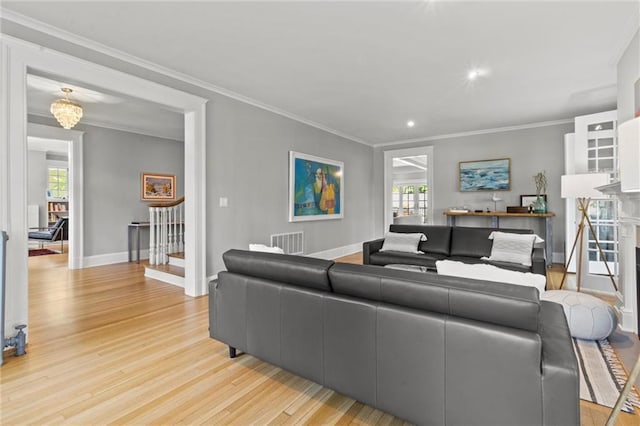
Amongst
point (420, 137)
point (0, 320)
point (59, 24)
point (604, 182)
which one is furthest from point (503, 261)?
point (59, 24)

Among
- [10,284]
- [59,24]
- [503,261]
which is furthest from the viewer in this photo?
[503,261]

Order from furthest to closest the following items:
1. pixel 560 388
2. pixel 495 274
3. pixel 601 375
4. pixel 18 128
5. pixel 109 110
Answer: pixel 109 110
pixel 18 128
pixel 601 375
pixel 495 274
pixel 560 388

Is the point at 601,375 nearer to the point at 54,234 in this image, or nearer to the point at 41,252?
the point at 54,234

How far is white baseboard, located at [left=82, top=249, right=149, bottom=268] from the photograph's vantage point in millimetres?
5441

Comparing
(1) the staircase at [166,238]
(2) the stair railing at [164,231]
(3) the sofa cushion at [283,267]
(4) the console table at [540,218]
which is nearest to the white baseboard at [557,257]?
(4) the console table at [540,218]

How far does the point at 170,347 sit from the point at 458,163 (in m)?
6.21

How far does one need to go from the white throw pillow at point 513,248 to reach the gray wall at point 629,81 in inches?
58.2

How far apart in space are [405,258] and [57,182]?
1043 cm

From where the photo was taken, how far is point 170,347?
2479 millimetres

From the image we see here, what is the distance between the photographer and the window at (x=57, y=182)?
9156 millimetres

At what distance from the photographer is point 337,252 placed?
21.6 ft

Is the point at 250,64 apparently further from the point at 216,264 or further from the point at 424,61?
the point at 216,264

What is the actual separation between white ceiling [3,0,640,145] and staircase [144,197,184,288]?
2618 millimetres

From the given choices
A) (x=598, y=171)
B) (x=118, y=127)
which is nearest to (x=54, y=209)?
(x=118, y=127)
